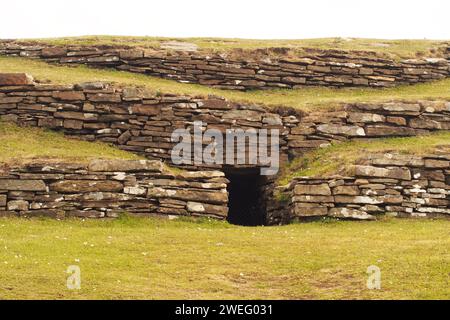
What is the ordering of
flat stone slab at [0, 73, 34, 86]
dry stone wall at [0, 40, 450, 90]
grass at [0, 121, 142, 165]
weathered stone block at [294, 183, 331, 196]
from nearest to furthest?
weathered stone block at [294, 183, 331, 196] → grass at [0, 121, 142, 165] → flat stone slab at [0, 73, 34, 86] → dry stone wall at [0, 40, 450, 90]

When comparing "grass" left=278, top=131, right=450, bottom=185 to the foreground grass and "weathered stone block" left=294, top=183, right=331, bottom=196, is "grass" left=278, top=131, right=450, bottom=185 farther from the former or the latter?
the foreground grass

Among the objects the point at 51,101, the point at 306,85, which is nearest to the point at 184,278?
the point at 51,101

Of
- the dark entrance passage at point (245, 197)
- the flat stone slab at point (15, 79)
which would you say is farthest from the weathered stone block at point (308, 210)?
the flat stone slab at point (15, 79)

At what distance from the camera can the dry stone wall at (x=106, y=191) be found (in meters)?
26.2

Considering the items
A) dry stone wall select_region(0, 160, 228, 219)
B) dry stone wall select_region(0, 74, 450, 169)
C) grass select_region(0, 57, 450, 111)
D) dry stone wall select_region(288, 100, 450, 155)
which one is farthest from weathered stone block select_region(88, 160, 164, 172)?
dry stone wall select_region(288, 100, 450, 155)

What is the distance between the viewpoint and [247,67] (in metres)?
34.9

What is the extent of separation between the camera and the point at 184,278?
18.7 meters

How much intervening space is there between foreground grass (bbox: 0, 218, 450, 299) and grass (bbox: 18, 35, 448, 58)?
39.7ft

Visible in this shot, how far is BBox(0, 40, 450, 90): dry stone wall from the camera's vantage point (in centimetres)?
3469

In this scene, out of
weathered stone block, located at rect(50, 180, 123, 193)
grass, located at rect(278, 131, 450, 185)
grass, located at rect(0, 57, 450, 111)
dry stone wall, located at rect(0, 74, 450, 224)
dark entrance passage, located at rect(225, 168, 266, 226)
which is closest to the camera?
weathered stone block, located at rect(50, 180, 123, 193)

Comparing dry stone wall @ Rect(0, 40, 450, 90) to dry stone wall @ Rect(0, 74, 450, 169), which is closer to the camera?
dry stone wall @ Rect(0, 74, 450, 169)

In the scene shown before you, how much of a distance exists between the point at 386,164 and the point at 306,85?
27.7 ft

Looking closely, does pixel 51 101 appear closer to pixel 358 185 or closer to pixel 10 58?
pixel 10 58

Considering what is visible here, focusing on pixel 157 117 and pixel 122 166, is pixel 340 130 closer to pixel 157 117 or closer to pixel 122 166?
pixel 157 117
